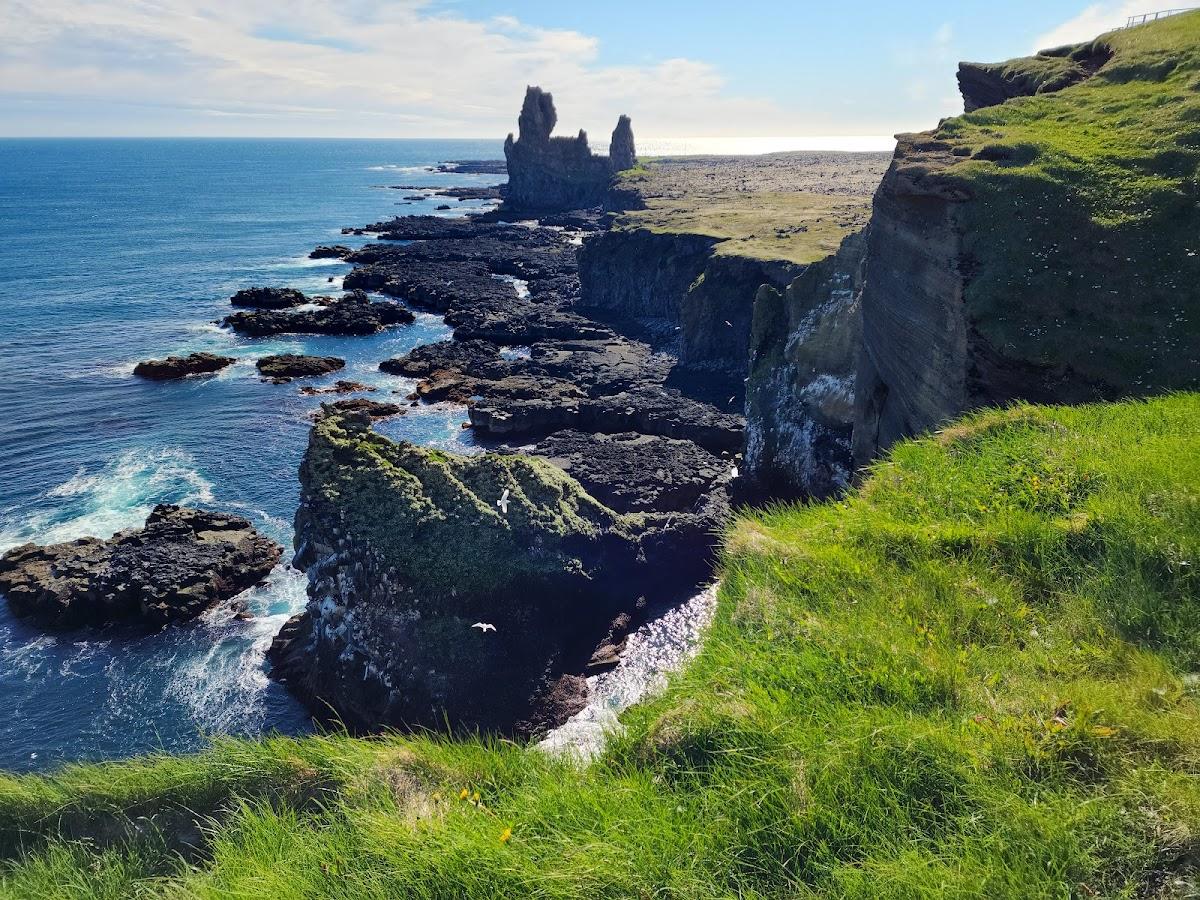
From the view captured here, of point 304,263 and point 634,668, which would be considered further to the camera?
point 304,263

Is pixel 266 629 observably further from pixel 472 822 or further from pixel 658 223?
pixel 658 223

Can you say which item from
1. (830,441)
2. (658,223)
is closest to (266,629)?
(830,441)

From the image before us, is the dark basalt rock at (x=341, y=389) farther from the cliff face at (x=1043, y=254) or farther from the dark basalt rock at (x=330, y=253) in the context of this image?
the dark basalt rock at (x=330, y=253)

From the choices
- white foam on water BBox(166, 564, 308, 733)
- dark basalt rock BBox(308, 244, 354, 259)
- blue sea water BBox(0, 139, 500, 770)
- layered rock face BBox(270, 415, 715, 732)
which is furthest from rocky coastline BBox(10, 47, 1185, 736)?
dark basalt rock BBox(308, 244, 354, 259)

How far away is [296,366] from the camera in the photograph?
5641 cm

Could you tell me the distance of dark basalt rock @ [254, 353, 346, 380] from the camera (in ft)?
182

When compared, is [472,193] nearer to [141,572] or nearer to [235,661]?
[141,572]

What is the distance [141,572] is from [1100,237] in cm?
3490

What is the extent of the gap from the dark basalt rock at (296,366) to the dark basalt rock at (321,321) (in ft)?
29.9

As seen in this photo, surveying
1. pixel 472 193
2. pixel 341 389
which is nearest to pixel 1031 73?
pixel 341 389

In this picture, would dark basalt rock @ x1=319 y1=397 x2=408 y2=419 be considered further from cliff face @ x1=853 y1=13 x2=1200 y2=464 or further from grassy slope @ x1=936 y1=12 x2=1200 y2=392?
grassy slope @ x1=936 y1=12 x2=1200 y2=392

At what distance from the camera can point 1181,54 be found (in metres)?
23.8

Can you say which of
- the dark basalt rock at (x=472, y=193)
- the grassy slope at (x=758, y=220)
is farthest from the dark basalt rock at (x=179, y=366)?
the dark basalt rock at (x=472, y=193)

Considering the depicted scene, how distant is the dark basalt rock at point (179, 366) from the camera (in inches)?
2156
